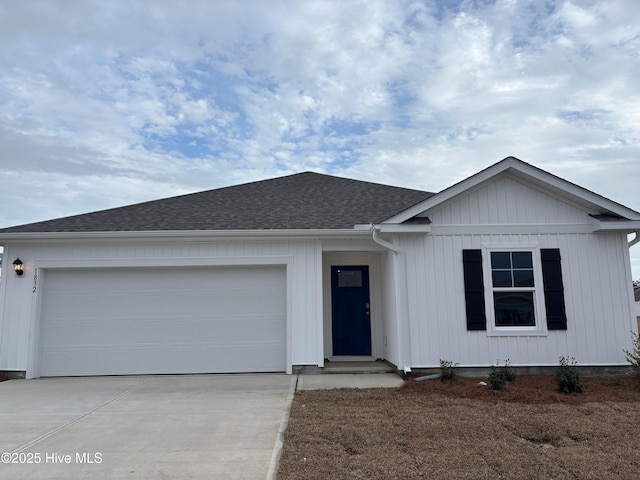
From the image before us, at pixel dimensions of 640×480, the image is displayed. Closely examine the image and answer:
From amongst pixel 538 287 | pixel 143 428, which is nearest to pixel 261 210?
pixel 143 428

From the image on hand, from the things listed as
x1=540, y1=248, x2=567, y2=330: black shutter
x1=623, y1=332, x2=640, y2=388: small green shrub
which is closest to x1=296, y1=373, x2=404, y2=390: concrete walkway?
x1=540, y1=248, x2=567, y2=330: black shutter

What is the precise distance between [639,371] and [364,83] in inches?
364

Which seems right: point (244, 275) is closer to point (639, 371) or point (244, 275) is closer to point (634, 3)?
point (639, 371)

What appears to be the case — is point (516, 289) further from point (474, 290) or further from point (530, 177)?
point (530, 177)

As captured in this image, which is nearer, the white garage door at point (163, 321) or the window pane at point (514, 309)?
the window pane at point (514, 309)

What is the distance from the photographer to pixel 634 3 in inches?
324

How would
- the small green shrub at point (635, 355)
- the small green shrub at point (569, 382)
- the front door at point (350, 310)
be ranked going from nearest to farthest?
the small green shrub at point (569, 382) < the small green shrub at point (635, 355) < the front door at point (350, 310)

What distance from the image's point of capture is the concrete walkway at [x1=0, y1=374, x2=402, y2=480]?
3.65 m

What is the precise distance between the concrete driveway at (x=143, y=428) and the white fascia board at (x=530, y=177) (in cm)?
396

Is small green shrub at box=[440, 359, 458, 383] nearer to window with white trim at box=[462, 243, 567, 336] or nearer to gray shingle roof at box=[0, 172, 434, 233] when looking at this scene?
window with white trim at box=[462, 243, 567, 336]

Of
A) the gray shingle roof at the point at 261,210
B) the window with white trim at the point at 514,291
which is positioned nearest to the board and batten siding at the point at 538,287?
the window with white trim at the point at 514,291

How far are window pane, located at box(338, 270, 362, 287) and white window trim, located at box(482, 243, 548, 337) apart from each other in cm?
295

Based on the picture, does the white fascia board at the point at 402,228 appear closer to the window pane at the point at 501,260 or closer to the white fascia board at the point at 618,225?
the window pane at the point at 501,260

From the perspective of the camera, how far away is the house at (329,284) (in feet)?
24.7
